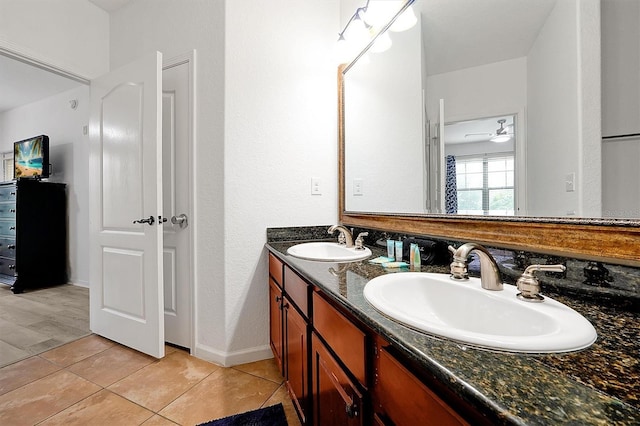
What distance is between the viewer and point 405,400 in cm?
54

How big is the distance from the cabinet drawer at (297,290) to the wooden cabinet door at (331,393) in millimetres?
128

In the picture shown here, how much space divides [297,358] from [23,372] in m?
1.86

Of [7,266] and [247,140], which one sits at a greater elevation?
[247,140]

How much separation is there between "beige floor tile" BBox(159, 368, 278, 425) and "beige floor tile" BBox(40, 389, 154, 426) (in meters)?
0.13

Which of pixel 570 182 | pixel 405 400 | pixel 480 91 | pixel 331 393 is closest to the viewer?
pixel 405 400

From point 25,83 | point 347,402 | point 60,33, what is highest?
point 25,83

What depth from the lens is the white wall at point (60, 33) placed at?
73.6 inches

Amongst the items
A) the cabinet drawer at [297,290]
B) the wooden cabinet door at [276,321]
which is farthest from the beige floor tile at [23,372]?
the cabinet drawer at [297,290]

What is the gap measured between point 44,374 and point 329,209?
80.6 inches

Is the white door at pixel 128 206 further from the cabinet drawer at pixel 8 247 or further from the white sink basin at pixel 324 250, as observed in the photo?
the cabinet drawer at pixel 8 247

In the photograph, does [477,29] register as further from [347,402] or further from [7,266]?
[7,266]

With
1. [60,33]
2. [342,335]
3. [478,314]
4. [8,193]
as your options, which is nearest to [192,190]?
[342,335]

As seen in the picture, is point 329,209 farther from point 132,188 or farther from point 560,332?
point 560,332

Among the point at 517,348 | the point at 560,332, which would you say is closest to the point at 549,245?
the point at 560,332
